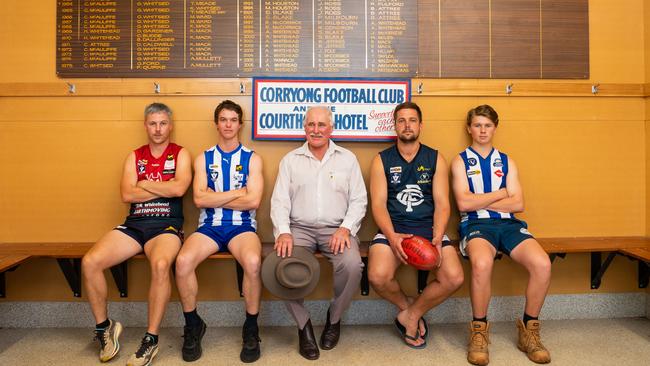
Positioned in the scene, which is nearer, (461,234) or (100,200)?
(461,234)

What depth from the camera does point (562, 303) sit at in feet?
9.70

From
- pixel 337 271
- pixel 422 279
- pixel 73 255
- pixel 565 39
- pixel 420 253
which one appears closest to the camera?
pixel 420 253

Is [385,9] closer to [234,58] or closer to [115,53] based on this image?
[234,58]

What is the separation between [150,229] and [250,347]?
0.95m

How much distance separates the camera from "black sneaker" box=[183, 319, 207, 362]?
2.33 m

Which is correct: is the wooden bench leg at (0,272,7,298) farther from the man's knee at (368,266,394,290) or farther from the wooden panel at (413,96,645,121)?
the wooden panel at (413,96,645,121)

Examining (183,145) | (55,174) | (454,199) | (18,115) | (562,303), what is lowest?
(562,303)

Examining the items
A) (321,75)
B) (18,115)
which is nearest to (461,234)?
(321,75)

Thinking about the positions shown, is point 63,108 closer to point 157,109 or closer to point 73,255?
point 157,109

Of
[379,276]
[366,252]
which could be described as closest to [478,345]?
[379,276]

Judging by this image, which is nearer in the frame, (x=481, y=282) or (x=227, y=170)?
(x=481, y=282)

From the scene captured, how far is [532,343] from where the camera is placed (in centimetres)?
237

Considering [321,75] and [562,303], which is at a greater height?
[321,75]

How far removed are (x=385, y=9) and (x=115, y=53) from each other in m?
1.88
